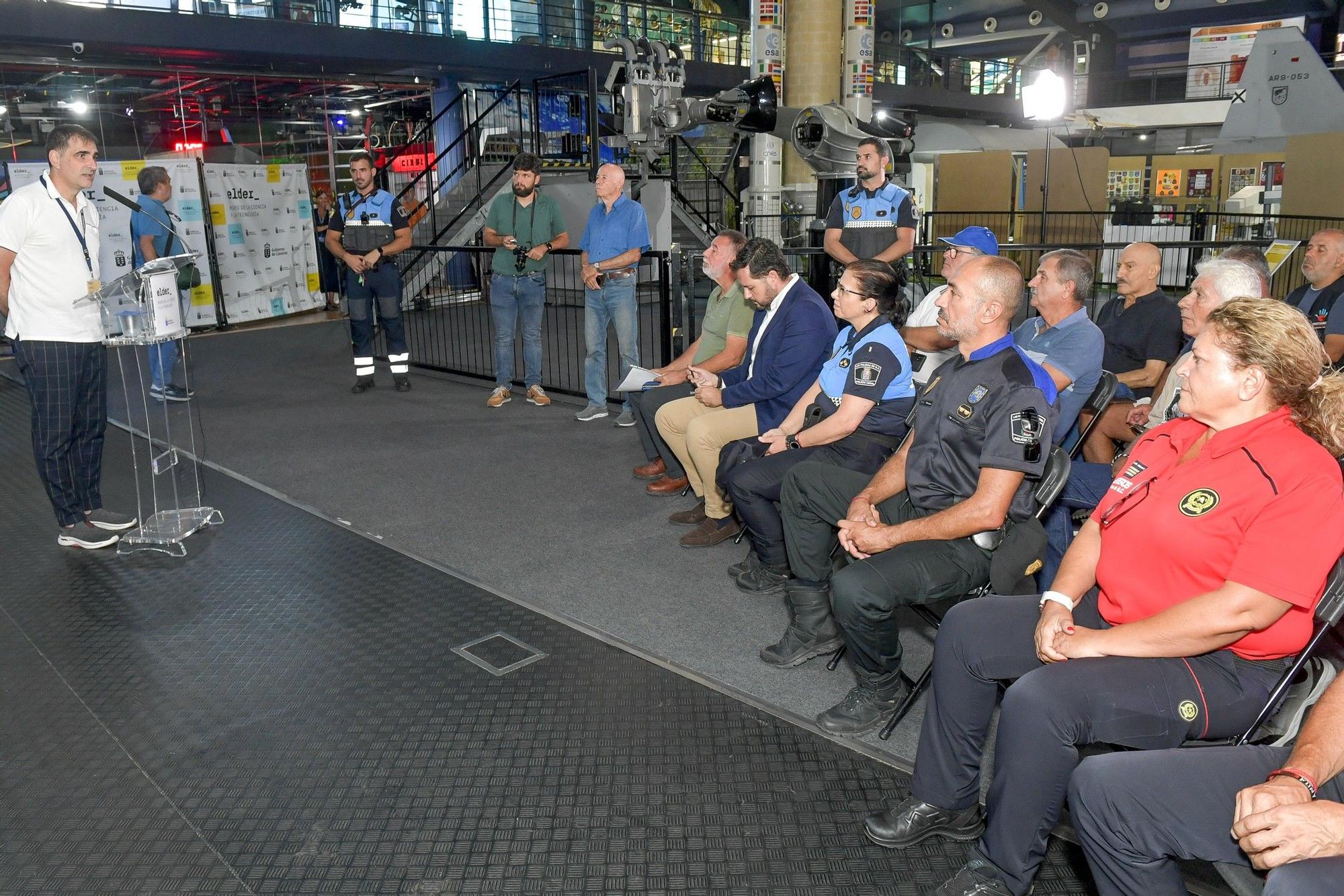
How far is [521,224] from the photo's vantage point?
22.3 feet

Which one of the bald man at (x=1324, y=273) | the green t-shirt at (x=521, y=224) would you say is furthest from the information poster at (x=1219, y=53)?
the green t-shirt at (x=521, y=224)

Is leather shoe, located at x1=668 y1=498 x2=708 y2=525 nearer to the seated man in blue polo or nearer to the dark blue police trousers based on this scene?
the seated man in blue polo

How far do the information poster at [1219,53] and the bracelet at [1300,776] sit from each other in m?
26.1

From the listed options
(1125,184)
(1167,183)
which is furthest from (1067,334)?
(1125,184)

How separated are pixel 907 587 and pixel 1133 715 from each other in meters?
0.75

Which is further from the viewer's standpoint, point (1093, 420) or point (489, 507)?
point (489, 507)

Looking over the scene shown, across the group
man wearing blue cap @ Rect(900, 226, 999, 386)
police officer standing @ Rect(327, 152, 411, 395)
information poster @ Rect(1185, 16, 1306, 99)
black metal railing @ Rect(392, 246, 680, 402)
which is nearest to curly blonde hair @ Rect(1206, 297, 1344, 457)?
man wearing blue cap @ Rect(900, 226, 999, 386)

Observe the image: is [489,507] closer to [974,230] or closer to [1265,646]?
[974,230]

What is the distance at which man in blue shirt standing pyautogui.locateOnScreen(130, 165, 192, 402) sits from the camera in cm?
702

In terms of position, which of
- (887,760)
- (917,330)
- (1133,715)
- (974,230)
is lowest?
(887,760)

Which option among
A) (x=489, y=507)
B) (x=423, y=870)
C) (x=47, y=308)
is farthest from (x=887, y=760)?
(x=47, y=308)

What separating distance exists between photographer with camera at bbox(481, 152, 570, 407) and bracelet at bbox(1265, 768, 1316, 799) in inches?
227

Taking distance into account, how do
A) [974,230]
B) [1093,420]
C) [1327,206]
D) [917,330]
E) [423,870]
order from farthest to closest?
[1327,206] → [917,330] → [974,230] → [1093,420] → [423,870]

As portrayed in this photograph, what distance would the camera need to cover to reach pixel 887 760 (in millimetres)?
2672
